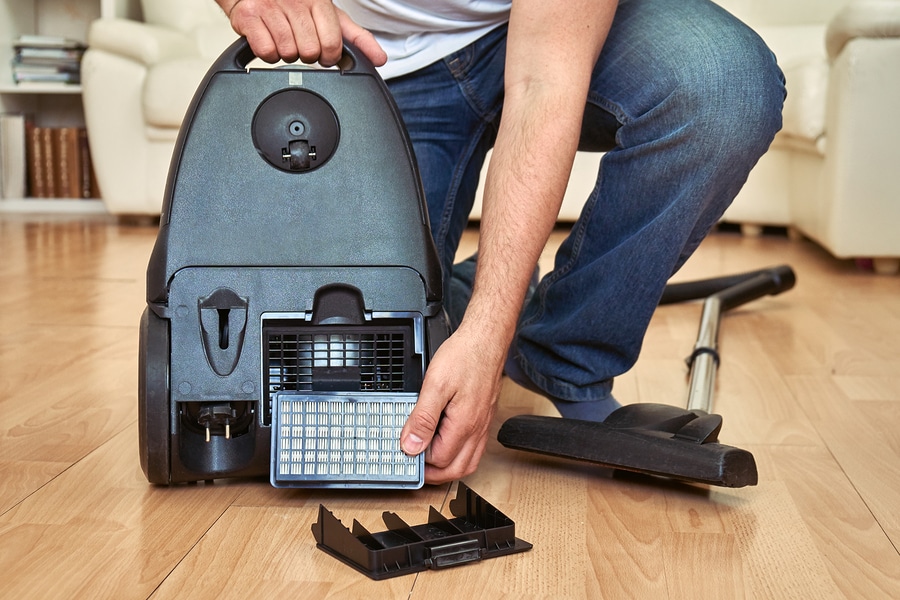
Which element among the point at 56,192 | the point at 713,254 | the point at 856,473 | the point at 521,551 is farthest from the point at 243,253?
the point at 56,192

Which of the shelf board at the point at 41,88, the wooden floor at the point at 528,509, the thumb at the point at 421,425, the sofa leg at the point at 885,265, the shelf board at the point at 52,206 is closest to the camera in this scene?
the wooden floor at the point at 528,509

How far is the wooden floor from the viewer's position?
27.8 inches

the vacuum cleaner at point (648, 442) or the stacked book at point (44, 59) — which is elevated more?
the stacked book at point (44, 59)

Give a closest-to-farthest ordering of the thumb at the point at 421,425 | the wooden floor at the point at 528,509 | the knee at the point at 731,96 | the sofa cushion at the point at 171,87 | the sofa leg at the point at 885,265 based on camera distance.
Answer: the wooden floor at the point at 528,509 < the thumb at the point at 421,425 < the knee at the point at 731,96 < the sofa leg at the point at 885,265 < the sofa cushion at the point at 171,87

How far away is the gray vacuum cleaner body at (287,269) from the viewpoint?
0.84 meters

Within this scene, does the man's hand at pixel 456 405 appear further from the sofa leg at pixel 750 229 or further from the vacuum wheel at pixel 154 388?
the sofa leg at pixel 750 229

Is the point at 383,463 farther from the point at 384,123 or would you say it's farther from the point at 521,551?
the point at 384,123

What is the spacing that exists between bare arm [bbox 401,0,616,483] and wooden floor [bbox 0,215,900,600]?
0.24 feet

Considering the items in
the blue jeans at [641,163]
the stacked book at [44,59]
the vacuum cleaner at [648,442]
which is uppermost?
the stacked book at [44,59]

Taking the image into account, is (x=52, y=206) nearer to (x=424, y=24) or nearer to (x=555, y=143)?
(x=424, y=24)

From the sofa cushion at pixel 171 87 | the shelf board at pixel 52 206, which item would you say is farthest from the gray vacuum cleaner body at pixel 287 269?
the shelf board at pixel 52 206

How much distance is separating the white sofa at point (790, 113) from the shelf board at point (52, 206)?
1.77 feet

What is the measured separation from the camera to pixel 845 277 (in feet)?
7.66

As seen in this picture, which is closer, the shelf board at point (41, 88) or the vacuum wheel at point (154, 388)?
the vacuum wheel at point (154, 388)
